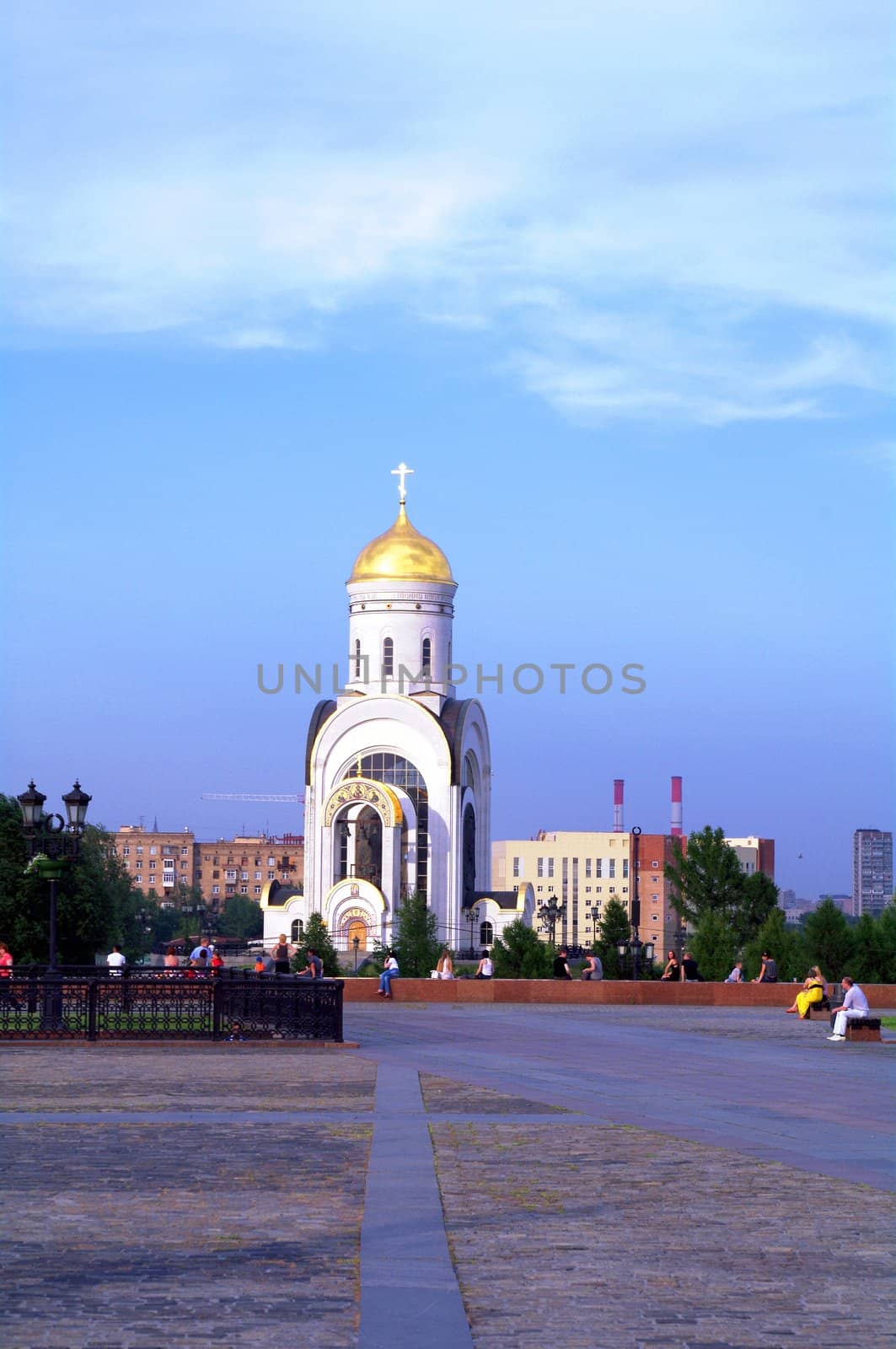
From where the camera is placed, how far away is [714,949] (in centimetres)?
4028

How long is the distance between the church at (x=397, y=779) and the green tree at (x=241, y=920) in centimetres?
7630

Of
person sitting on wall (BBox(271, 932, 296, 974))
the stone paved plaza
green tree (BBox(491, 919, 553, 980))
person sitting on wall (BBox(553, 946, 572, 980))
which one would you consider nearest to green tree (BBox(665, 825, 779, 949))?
green tree (BBox(491, 919, 553, 980))

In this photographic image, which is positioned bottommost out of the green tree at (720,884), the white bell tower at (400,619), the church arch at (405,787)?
the green tree at (720,884)

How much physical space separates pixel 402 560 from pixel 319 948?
21.8 meters

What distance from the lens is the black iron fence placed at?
20.8 metres

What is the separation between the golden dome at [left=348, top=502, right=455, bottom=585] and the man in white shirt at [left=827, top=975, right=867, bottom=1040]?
162ft

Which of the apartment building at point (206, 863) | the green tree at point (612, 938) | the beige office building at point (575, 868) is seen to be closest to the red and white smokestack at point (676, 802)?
the beige office building at point (575, 868)

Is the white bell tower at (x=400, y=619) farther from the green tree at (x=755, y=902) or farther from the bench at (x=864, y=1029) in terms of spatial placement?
the bench at (x=864, y=1029)

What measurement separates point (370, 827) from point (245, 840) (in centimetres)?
11953

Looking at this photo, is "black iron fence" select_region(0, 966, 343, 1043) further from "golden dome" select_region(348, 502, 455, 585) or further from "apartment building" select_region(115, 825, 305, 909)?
"apartment building" select_region(115, 825, 305, 909)

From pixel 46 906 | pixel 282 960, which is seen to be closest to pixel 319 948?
pixel 46 906

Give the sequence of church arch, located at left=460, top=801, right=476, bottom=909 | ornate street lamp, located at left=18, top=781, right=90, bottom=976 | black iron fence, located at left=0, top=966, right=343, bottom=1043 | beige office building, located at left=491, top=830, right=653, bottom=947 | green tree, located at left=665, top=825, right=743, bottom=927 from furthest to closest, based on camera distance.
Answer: beige office building, located at left=491, top=830, right=653, bottom=947 → church arch, located at left=460, top=801, right=476, bottom=909 → green tree, located at left=665, top=825, right=743, bottom=927 → ornate street lamp, located at left=18, top=781, right=90, bottom=976 → black iron fence, located at left=0, top=966, right=343, bottom=1043

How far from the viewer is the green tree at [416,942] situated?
4997cm

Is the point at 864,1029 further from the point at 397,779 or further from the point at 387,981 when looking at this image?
the point at 397,779
